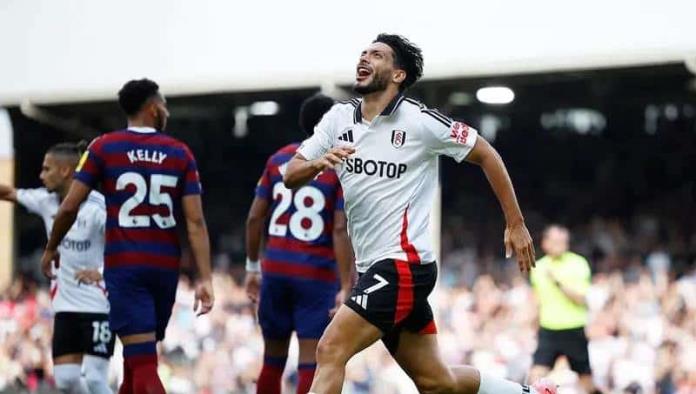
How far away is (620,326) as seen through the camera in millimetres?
14234

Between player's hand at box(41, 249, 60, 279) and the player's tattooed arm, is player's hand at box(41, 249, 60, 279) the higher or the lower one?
the lower one

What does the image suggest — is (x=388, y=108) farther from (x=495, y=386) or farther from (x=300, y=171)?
(x=495, y=386)

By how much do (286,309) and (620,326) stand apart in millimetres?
6583

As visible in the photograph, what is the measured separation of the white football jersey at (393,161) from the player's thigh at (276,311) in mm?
2024

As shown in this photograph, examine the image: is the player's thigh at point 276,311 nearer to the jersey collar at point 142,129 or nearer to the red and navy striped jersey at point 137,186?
the red and navy striped jersey at point 137,186

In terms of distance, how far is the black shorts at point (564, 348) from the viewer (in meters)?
11.8

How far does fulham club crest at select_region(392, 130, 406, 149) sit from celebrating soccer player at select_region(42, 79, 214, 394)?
1.78 m

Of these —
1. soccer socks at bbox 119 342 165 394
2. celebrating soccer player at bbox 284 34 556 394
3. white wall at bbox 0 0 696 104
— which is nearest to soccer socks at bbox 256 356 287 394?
soccer socks at bbox 119 342 165 394

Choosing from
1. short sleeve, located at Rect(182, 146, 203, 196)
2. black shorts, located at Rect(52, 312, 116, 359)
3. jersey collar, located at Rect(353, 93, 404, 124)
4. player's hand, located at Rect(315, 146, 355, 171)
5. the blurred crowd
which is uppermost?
Result: jersey collar, located at Rect(353, 93, 404, 124)

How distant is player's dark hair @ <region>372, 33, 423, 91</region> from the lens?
6.69 meters

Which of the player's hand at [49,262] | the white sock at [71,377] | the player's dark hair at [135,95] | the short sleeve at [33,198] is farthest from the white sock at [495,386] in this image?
the short sleeve at [33,198]

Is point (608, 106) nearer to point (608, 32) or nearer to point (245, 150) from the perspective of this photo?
point (608, 32)

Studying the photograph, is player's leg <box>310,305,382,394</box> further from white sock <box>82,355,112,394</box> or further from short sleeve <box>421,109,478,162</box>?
white sock <box>82,355,112,394</box>

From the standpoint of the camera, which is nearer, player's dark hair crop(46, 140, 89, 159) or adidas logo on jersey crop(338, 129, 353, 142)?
adidas logo on jersey crop(338, 129, 353, 142)
